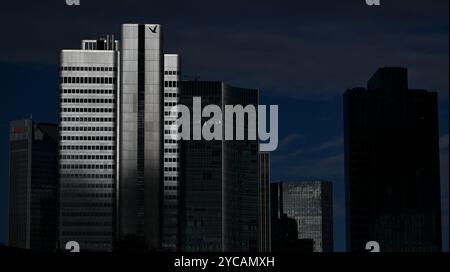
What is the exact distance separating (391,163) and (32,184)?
111 inches

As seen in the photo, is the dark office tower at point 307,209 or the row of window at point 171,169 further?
the row of window at point 171,169

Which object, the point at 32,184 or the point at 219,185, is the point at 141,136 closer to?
the point at 219,185

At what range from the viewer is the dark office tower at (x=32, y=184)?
712cm

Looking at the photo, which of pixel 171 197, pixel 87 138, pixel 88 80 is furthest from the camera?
pixel 171 197

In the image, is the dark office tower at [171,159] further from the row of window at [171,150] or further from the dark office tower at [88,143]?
the dark office tower at [88,143]

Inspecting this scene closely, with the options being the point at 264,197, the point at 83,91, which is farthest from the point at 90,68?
the point at 264,197

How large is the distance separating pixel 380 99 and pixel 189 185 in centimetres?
168

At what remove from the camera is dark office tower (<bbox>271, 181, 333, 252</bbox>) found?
23.9 ft

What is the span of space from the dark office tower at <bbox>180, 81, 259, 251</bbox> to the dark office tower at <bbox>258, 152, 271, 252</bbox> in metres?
0.04

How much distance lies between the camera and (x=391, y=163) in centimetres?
758

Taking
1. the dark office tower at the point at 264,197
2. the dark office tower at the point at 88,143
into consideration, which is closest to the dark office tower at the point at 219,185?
the dark office tower at the point at 264,197

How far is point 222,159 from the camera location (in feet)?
24.5

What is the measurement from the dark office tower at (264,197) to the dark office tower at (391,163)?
2.04 ft

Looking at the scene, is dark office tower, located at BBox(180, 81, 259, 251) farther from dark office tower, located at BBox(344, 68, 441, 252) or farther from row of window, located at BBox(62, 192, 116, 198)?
dark office tower, located at BBox(344, 68, 441, 252)
